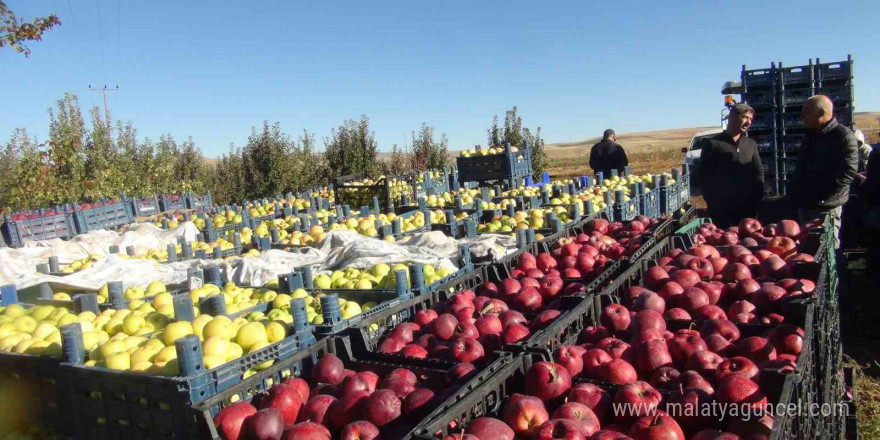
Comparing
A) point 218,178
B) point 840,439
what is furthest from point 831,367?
point 218,178

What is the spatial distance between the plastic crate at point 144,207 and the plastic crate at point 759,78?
1326 centimetres

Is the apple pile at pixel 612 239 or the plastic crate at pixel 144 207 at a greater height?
the plastic crate at pixel 144 207

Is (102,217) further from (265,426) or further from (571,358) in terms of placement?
(571,358)

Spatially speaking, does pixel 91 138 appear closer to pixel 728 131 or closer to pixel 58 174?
pixel 58 174

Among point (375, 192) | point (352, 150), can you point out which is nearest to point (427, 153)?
point (352, 150)

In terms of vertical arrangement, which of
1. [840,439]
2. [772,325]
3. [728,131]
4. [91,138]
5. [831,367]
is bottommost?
[840,439]

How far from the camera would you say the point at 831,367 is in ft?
9.62

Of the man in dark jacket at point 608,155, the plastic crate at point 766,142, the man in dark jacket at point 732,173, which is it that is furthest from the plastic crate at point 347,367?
the plastic crate at point 766,142

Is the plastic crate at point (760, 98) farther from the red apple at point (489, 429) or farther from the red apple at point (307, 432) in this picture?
the red apple at point (307, 432)

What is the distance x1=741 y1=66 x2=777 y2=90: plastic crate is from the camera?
12.4m

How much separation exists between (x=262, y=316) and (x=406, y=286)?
97cm

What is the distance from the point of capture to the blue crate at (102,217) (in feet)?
35.8

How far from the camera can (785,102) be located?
486 inches

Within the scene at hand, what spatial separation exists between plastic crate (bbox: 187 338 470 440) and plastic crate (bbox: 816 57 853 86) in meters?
12.6
